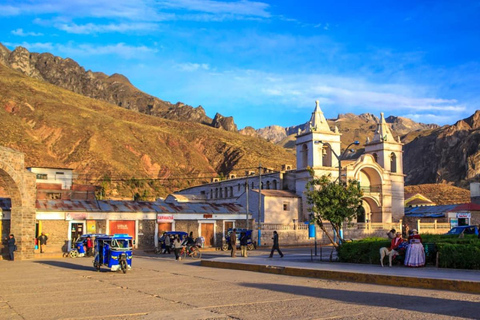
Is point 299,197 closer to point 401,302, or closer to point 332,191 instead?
point 332,191

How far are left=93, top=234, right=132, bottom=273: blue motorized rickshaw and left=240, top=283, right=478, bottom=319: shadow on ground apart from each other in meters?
8.16

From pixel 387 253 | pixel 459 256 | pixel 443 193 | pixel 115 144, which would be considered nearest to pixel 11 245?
pixel 387 253

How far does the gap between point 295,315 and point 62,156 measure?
100 m

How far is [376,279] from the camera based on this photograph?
597 inches

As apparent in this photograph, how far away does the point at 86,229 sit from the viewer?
3862cm

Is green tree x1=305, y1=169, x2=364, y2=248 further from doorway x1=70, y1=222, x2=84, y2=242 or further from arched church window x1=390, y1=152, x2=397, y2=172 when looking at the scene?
arched church window x1=390, y1=152, x2=397, y2=172

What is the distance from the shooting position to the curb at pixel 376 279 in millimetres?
12844

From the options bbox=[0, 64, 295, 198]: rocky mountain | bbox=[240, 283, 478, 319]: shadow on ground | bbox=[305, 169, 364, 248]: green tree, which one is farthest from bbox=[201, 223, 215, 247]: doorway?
bbox=[0, 64, 295, 198]: rocky mountain

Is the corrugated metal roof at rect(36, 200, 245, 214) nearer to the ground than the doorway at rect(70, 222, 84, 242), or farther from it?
farther from it

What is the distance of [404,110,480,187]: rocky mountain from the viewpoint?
12306cm

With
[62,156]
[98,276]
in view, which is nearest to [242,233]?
[98,276]

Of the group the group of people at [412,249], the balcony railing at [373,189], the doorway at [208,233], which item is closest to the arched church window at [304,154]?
the balcony railing at [373,189]

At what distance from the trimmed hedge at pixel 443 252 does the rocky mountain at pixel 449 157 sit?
107323 mm

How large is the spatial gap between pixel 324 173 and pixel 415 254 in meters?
34.1
